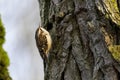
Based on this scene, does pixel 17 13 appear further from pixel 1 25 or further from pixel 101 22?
pixel 101 22

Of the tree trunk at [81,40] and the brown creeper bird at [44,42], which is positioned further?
the brown creeper bird at [44,42]

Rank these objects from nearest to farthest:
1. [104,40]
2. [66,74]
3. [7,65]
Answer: [104,40], [66,74], [7,65]

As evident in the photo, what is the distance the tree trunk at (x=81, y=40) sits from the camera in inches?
70.7

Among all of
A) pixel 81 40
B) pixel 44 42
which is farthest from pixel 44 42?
pixel 81 40

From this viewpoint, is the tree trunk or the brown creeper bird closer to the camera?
the tree trunk

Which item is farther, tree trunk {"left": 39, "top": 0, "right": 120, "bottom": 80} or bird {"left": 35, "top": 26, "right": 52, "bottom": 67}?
bird {"left": 35, "top": 26, "right": 52, "bottom": 67}

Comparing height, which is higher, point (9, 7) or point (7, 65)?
point (9, 7)

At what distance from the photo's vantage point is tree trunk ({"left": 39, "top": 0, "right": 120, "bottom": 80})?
5.89ft

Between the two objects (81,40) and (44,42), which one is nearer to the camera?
(81,40)

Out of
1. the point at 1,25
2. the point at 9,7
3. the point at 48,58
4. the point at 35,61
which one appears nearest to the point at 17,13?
the point at 9,7

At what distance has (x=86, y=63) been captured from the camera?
6.08 feet

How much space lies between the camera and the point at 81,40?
1.89 m

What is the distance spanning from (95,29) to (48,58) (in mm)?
287

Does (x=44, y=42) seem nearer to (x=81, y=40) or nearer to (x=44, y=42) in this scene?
(x=44, y=42)
